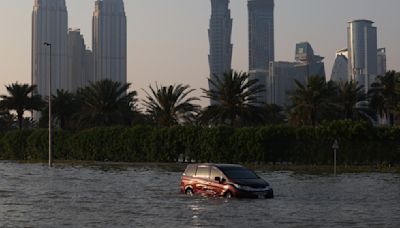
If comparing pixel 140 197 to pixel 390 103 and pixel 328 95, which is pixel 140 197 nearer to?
pixel 328 95

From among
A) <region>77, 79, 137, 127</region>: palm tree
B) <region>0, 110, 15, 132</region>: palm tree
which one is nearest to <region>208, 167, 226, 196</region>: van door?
<region>77, 79, 137, 127</region>: palm tree

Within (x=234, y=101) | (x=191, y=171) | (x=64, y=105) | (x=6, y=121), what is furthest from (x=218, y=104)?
(x=6, y=121)

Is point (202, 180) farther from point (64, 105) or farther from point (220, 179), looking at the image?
point (64, 105)

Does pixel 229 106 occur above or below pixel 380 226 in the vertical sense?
above

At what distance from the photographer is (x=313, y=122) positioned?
67688 millimetres

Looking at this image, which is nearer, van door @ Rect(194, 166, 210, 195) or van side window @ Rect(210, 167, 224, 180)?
van side window @ Rect(210, 167, 224, 180)

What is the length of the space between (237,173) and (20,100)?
56251mm

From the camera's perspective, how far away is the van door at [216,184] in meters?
27.3

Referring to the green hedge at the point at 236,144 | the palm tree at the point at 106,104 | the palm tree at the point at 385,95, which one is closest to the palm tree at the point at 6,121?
the green hedge at the point at 236,144

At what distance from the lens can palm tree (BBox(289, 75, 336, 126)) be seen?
66500mm

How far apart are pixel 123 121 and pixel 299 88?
18296 mm

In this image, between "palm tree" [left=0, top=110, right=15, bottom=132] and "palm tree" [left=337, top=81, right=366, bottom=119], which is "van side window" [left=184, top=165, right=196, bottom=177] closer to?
"palm tree" [left=337, top=81, right=366, bottom=119]

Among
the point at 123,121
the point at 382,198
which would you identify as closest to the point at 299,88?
the point at 123,121

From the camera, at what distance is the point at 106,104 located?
72500 millimetres
